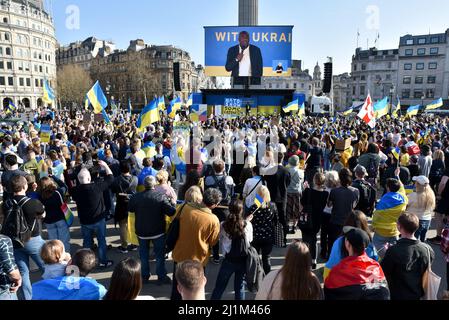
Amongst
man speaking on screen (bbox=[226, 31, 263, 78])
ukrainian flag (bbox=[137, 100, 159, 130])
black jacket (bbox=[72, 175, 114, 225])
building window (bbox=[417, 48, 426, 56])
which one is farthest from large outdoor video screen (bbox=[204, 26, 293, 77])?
Answer: building window (bbox=[417, 48, 426, 56])

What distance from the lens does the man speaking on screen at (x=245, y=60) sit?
31797mm

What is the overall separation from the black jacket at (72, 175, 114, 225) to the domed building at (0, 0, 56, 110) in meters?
72.7

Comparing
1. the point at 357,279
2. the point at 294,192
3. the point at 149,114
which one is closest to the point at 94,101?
the point at 149,114

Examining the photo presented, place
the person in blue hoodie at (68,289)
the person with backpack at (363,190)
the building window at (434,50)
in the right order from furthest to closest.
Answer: the building window at (434,50)
the person with backpack at (363,190)
the person in blue hoodie at (68,289)

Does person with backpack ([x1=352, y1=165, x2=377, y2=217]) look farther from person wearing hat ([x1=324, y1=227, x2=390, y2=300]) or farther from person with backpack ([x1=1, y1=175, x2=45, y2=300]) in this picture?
person with backpack ([x1=1, y1=175, x2=45, y2=300])

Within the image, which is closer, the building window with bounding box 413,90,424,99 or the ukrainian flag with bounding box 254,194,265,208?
the ukrainian flag with bounding box 254,194,265,208

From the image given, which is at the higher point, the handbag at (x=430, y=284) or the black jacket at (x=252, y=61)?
the black jacket at (x=252, y=61)

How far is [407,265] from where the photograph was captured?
10.7 ft

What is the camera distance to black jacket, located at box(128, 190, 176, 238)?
16.4 feet

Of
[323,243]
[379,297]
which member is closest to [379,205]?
[323,243]

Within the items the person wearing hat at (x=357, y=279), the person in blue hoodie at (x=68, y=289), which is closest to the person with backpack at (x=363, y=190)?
the person wearing hat at (x=357, y=279)

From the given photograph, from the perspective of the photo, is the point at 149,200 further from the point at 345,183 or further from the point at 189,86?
the point at 189,86

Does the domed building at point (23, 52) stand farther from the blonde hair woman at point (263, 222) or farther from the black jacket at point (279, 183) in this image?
the blonde hair woman at point (263, 222)

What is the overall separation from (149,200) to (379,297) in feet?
10.9
